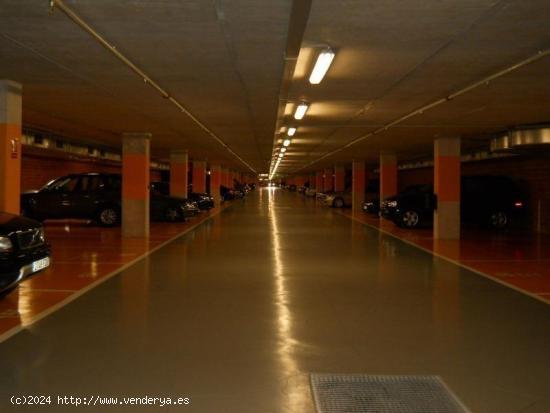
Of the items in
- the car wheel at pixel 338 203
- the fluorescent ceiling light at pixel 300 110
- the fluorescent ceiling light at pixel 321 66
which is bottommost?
the car wheel at pixel 338 203

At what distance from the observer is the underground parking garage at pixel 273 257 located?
4.40m

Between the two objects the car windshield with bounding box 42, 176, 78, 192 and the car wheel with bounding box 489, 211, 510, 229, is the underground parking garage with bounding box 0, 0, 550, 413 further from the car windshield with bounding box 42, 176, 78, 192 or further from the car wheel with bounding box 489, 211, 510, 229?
the car wheel with bounding box 489, 211, 510, 229

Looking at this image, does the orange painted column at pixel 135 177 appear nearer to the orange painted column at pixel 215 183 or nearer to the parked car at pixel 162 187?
the parked car at pixel 162 187

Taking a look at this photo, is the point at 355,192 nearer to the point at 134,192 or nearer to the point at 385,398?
the point at 134,192

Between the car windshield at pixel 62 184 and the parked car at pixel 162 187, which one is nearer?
the car windshield at pixel 62 184

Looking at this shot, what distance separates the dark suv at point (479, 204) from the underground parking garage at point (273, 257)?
3.80 meters

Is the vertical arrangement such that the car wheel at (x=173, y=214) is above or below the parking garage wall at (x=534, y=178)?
below

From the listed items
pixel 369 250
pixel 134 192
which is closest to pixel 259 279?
pixel 369 250

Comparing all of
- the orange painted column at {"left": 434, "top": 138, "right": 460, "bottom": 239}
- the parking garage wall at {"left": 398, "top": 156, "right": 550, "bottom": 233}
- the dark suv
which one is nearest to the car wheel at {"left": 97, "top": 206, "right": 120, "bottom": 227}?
the dark suv

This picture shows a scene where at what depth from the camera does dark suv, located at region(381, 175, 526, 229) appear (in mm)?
19391

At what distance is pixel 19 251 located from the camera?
6.62 m

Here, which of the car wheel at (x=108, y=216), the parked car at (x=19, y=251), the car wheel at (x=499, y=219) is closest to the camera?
the parked car at (x=19, y=251)

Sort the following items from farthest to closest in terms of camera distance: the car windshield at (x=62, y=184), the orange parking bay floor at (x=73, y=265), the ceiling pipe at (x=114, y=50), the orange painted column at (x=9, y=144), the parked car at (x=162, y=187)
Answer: the parked car at (x=162, y=187), the car windshield at (x=62, y=184), the orange painted column at (x=9, y=144), the orange parking bay floor at (x=73, y=265), the ceiling pipe at (x=114, y=50)

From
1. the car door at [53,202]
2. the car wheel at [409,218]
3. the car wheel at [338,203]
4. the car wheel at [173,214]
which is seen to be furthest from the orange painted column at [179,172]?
the car wheel at [338,203]
